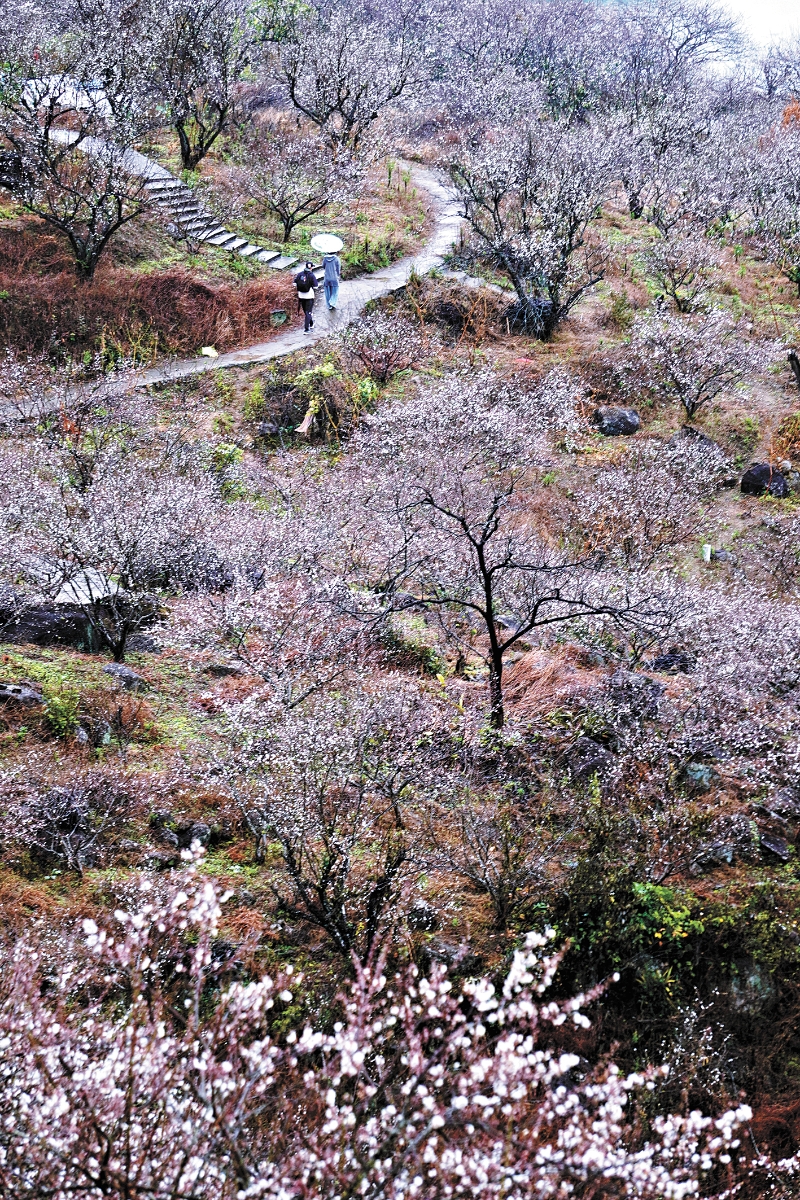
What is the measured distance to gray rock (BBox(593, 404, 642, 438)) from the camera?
19.2 meters

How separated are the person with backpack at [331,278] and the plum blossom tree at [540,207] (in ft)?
15.5

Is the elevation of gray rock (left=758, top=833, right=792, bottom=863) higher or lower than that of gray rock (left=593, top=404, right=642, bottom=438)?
lower

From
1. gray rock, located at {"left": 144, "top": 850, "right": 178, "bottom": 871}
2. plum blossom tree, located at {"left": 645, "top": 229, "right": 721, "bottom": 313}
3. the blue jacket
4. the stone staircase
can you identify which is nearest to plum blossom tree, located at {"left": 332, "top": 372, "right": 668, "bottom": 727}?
gray rock, located at {"left": 144, "top": 850, "right": 178, "bottom": 871}

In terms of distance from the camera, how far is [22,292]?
1816 cm

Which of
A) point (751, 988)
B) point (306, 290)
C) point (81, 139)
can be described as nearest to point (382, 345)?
point (306, 290)

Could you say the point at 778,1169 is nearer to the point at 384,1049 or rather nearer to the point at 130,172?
the point at 384,1049

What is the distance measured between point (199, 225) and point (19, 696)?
55.6 feet

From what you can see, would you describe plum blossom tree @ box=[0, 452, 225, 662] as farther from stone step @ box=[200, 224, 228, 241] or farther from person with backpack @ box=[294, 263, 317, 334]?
stone step @ box=[200, 224, 228, 241]

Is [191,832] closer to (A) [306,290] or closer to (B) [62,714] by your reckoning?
(B) [62,714]

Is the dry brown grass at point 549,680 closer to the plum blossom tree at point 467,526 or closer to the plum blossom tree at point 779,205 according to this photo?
the plum blossom tree at point 467,526

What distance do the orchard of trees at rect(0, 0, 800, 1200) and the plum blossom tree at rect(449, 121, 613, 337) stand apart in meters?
0.15

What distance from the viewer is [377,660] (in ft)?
37.0

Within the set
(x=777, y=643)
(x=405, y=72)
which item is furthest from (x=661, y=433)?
(x=405, y=72)

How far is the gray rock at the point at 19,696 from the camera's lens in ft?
29.1
